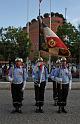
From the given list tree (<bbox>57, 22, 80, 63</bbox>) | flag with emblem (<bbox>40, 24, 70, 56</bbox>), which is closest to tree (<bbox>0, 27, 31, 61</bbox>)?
tree (<bbox>57, 22, 80, 63</bbox>)

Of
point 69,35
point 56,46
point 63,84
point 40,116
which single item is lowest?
point 40,116

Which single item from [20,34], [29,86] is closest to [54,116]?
[29,86]

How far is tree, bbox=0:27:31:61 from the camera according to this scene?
2195 inches

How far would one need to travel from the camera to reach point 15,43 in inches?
2224

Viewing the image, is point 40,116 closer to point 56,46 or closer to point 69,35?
point 56,46

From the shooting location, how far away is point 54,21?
107438 mm

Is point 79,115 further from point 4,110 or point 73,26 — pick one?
point 73,26

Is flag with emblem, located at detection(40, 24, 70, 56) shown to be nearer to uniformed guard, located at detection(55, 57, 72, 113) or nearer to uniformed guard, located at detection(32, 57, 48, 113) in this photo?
uniformed guard, located at detection(55, 57, 72, 113)

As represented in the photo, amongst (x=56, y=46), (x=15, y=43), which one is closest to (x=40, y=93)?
(x=56, y=46)

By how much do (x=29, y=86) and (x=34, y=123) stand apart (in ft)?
47.5

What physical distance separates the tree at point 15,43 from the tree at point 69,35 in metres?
4.87

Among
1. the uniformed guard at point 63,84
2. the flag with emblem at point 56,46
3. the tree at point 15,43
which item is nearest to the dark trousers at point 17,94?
the uniformed guard at point 63,84

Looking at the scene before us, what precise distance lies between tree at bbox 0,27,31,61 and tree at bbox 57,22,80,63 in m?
4.87

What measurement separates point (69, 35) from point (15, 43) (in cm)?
761
